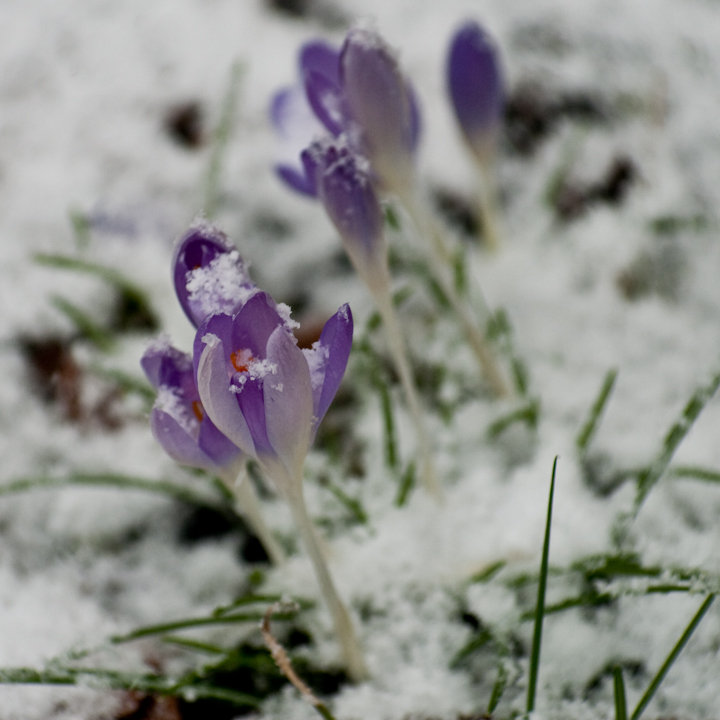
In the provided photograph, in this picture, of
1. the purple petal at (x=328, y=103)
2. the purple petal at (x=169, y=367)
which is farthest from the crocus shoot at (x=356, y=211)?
the purple petal at (x=169, y=367)

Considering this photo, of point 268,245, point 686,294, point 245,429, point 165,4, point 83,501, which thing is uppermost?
point 165,4

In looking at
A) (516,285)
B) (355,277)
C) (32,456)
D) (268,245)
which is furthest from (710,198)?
(32,456)

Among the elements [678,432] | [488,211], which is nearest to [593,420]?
[678,432]

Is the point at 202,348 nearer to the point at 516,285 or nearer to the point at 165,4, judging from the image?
the point at 516,285

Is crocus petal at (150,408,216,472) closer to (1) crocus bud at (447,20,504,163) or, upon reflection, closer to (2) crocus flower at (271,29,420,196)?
(2) crocus flower at (271,29,420,196)

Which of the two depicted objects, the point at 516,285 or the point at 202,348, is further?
the point at 516,285

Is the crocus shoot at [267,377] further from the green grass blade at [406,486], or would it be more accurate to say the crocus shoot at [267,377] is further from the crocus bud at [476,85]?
the crocus bud at [476,85]

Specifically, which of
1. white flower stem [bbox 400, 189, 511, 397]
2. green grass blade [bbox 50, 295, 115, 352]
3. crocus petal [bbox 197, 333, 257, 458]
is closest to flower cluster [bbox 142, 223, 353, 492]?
crocus petal [bbox 197, 333, 257, 458]

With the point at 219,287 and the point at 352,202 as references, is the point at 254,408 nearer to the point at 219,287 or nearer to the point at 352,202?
the point at 219,287
